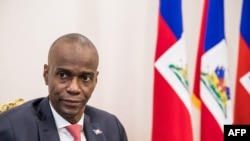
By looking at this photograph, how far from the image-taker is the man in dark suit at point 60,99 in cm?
127

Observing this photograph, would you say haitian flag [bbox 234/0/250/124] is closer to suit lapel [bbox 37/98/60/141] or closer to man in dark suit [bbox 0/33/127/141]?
man in dark suit [bbox 0/33/127/141]

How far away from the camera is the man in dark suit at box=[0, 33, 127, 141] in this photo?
1.27 meters

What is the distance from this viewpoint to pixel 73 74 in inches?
51.4

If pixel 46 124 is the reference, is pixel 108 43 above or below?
above

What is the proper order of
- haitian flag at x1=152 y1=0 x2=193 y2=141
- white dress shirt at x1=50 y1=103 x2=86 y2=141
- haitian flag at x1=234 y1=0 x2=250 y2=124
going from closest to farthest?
white dress shirt at x1=50 y1=103 x2=86 y2=141 → haitian flag at x1=152 y1=0 x2=193 y2=141 → haitian flag at x1=234 y1=0 x2=250 y2=124

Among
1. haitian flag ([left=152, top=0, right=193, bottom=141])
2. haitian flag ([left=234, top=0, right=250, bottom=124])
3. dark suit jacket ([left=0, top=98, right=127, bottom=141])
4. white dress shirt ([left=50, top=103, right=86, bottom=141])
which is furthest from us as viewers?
haitian flag ([left=234, top=0, right=250, bottom=124])

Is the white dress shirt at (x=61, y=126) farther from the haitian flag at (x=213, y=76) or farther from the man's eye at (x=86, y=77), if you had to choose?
the haitian flag at (x=213, y=76)

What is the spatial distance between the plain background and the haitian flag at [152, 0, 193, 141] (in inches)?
13.3

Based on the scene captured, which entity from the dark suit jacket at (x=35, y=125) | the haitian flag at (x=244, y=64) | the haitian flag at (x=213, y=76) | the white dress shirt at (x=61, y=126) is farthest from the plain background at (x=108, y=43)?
the white dress shirt at (x=61, y=126)

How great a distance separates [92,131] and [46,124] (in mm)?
218

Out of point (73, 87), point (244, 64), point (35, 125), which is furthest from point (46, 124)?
point (244, 64)

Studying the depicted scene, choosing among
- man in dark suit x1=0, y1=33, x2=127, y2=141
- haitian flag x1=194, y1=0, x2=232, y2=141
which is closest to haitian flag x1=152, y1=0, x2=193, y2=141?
haitian flag x1=194, y1=0, x2=232, y2=141

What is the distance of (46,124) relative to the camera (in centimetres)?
132

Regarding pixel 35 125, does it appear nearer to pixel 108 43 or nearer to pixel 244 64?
pixel 108 43
